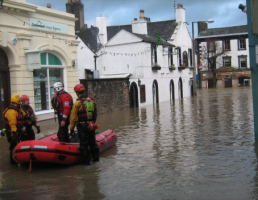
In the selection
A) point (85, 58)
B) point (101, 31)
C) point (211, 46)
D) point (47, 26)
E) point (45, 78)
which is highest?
point (211, 46)

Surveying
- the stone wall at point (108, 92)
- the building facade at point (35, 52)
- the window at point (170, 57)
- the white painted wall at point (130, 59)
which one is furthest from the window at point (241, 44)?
the building facade at point (35, 52)

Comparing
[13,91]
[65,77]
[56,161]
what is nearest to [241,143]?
[56,161]

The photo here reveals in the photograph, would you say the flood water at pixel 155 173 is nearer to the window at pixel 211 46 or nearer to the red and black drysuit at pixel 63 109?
the red and black drysuit at pixel 63 109

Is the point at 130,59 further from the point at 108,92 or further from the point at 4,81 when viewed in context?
the point at 4,81

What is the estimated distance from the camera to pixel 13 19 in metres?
15.1

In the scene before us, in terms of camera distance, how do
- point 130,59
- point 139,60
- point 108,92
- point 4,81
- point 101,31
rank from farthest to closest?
point 101,31
point 130,59
point 139,60
point 108,92
point 4,81

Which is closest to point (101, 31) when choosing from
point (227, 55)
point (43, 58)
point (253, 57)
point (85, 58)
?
point (85, 58)

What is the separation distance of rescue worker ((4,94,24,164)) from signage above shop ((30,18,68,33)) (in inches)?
350

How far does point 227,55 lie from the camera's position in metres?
62.7

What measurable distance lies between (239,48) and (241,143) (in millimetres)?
55056

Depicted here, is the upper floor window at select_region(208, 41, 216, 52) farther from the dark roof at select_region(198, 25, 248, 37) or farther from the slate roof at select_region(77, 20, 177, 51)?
the slate roof at select_region(77, 20, 177, 51)

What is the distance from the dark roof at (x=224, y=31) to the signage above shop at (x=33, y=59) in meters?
51.6

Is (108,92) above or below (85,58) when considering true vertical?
below

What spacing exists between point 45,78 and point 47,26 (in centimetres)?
239
